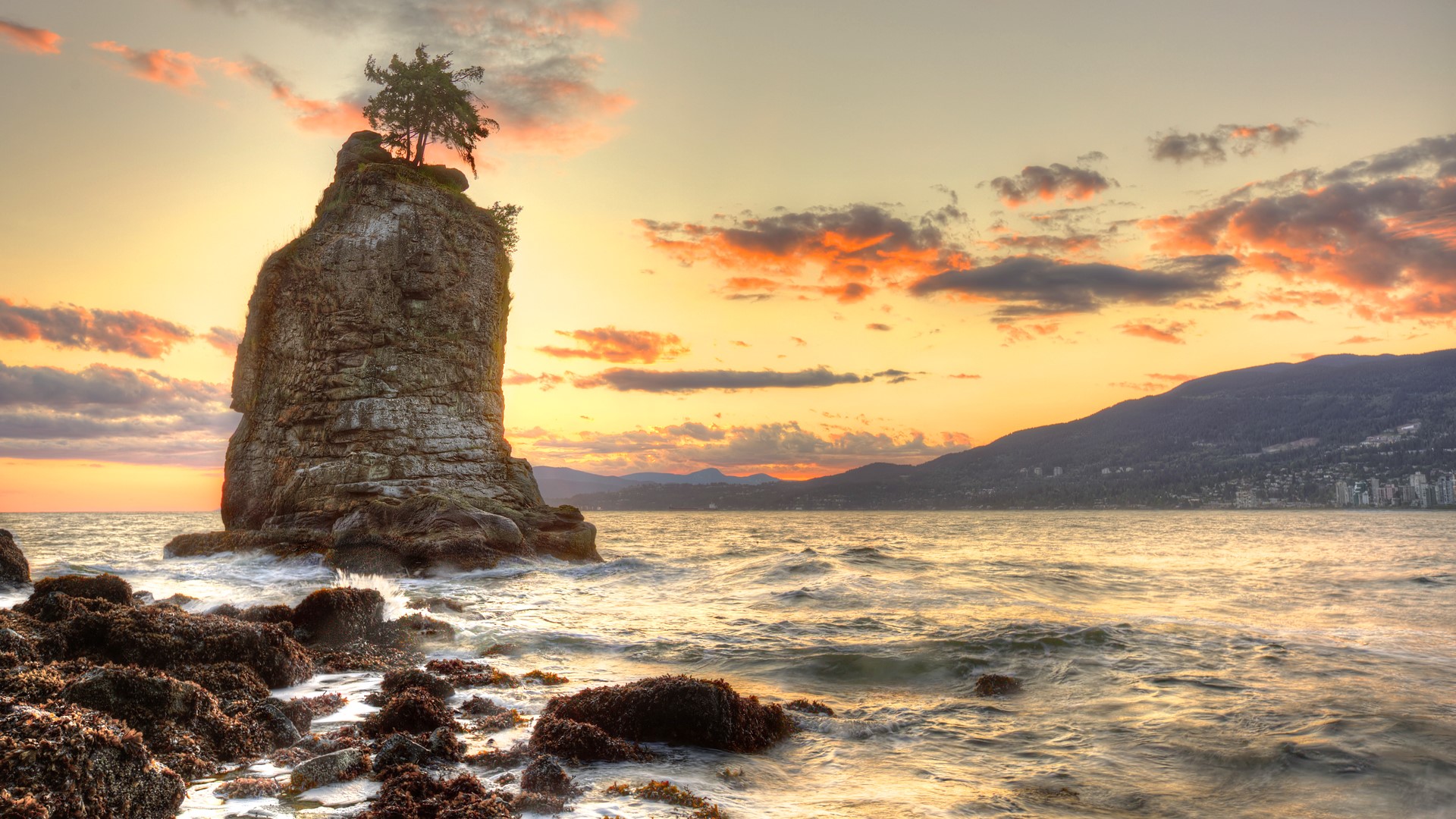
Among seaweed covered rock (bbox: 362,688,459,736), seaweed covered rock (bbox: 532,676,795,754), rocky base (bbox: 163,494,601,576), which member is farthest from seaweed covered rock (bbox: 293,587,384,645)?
rocky base (bbox: 163,494,601,576)

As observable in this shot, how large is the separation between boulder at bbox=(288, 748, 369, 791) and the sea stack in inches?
868

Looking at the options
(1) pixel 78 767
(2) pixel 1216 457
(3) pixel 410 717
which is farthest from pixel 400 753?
(2) pixel 1216 457

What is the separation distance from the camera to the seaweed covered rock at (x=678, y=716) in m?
7.41

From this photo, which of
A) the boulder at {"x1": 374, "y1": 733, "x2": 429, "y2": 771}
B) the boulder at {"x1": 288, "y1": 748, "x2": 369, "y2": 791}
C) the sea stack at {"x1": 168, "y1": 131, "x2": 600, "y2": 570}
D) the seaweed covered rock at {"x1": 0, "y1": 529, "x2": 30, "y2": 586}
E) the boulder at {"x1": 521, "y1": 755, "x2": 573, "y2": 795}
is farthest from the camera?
the sea stack at {"x1": 168, "y1": 131, "x2": 600, "y2": 570}

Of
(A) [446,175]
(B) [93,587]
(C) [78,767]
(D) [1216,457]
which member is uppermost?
(A) [446,175]

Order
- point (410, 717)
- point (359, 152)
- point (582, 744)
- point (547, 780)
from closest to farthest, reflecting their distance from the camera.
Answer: point (547, 780) → point (582, 744) → point (410, 717) → point (359, 152)

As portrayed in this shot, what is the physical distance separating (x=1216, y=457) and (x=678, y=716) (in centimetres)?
18339

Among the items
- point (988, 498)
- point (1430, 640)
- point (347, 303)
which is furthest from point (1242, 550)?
point (988, 498)

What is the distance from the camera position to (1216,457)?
158125 mm

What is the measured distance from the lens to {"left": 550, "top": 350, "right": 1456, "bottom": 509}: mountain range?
13425 centimetres

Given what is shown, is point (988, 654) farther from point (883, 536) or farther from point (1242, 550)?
point (883, 536)

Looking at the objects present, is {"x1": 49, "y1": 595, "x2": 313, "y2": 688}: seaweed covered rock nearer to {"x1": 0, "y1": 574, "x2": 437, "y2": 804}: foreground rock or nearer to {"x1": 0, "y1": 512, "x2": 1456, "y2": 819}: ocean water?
{"x1": 0, "y1": 574, "x2": 437, "y2": 804}: foreground rock

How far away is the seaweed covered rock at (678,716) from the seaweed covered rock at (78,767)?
128 inches

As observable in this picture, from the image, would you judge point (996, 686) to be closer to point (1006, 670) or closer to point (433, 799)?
point (1006, 670)
